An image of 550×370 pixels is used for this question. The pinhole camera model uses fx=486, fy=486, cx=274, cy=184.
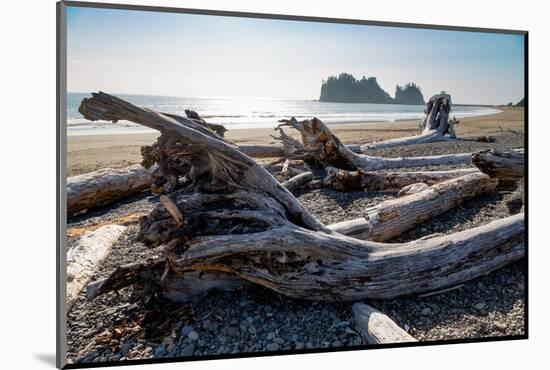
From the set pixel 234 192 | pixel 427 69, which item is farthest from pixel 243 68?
pixel 427 69

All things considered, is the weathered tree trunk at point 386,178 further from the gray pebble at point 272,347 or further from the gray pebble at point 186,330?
the gray pebble at point 186,330

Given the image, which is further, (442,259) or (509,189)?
(509,189)

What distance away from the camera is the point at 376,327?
10.3ft

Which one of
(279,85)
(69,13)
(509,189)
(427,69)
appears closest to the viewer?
(69,13)

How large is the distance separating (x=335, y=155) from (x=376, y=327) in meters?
1.88

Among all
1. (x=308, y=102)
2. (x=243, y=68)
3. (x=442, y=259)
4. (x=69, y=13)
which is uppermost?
(x=69, y=13)

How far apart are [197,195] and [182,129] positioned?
42 cm

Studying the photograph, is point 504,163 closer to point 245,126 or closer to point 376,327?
point 376,327

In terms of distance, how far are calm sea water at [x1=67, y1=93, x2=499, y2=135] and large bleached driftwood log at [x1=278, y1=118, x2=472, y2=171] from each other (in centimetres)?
20

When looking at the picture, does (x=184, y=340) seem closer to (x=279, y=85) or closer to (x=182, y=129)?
(x=182, y=129)

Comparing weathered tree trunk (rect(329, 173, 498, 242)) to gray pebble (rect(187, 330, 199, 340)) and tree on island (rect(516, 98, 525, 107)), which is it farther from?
gray pebble (rect(187, 330, 199, 340))

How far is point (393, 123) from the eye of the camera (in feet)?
12.5

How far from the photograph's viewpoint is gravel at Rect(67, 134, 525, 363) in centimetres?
300

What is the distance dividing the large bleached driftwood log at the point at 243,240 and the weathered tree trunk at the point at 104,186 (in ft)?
1.89
